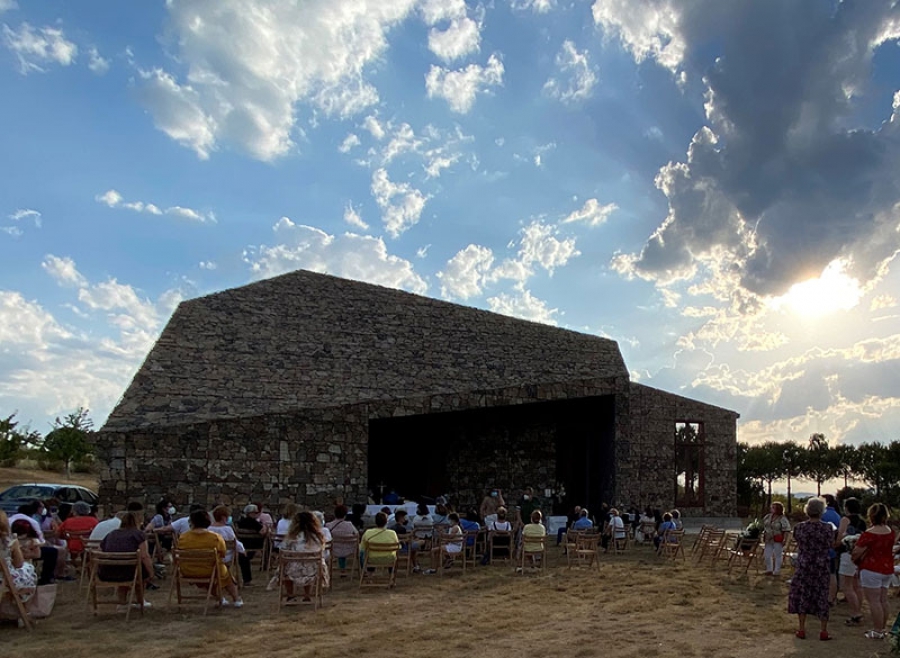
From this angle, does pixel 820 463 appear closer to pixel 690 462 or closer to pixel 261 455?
pixel 690 462

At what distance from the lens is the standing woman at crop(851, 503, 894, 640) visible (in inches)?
264

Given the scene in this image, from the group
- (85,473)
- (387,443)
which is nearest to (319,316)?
(387,443)

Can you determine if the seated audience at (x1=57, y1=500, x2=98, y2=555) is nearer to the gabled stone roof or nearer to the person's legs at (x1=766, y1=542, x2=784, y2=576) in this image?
the gabled stone roof

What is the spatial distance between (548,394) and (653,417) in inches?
150

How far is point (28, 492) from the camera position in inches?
585

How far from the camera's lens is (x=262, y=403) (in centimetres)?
1599

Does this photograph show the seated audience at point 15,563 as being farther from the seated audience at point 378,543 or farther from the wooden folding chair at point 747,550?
the wooden folding chair at point 747,550

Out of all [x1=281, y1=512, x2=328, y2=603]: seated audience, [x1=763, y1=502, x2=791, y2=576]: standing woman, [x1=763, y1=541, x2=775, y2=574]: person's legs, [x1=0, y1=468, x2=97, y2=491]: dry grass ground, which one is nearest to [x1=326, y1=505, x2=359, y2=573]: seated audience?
[x1=281, y1=512, x2=328, y2=603]: seated audience

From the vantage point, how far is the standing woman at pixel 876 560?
264 inches

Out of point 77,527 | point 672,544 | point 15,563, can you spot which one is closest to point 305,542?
point 15,563

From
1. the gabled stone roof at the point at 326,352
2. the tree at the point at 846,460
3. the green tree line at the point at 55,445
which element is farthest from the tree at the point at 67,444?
the tree at the point at 846,460

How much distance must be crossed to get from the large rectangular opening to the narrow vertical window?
2157mm

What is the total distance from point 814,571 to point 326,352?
45.5ft

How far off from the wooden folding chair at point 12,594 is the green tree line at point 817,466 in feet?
93.6
